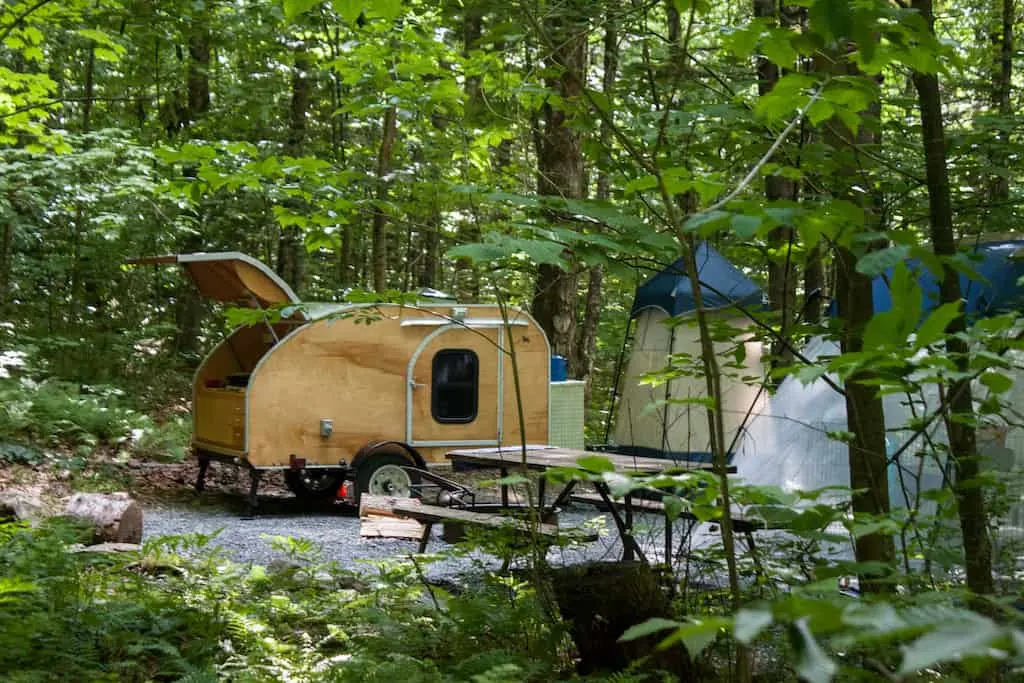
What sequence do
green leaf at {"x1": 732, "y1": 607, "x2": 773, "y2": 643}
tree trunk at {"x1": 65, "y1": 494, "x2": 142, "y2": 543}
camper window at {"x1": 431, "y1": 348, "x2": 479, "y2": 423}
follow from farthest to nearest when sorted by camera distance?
camper window at {"x1": 431, "y1": 348, "x2": 479, "y2": 423} → tree trunk at {"x1": 65, "y1": 494, "x2": 142, "y2": 543} → green leaf at {"x1": 732, "y1": 607, "x2": 773, "y2": 643}

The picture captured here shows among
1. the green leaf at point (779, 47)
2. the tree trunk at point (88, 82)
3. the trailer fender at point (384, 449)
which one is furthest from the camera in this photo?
the tree trunk at point (88, 82)

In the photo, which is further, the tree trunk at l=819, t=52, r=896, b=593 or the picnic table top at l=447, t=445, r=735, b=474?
the picnic table top at l=447, t=445, r=735, b=474

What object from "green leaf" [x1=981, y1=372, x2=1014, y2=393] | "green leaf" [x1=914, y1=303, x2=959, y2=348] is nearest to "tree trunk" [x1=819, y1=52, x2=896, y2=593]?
"green leaf" [x1=981, y1=372, x2=1014, y2=393]

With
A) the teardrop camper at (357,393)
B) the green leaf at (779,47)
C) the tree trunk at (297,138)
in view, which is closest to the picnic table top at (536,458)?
the teardrop camper at (357,393)

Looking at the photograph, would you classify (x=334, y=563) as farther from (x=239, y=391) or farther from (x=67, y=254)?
(x=67, y=254)

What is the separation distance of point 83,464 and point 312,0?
9.99m

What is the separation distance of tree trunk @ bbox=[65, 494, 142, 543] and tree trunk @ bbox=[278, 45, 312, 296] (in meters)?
9.65

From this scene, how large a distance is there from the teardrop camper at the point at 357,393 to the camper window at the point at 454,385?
0.4 inches

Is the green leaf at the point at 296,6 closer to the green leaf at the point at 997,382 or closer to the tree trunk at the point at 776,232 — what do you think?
the tree trunk at the point at 776,232

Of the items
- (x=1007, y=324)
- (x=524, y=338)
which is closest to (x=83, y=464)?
(x=524, y=338)

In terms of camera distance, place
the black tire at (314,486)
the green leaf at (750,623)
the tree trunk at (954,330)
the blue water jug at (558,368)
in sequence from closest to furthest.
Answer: the green leaf at (750,623)
the tree trunk at (954,330)
the black tire at (314,486)
the blue water jug at (558,368)

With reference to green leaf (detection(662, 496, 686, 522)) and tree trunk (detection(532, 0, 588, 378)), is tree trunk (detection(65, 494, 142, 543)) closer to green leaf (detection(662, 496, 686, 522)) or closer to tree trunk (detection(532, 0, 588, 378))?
tree trunk (detection(532, 0, 588, 378))

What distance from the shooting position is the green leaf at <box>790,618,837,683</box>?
1072mm

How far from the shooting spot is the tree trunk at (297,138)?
1798 centimetres
